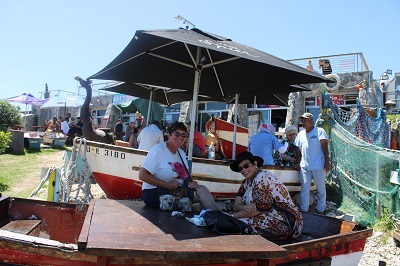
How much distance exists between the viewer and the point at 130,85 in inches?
320

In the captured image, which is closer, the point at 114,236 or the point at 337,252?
the point at 114,236

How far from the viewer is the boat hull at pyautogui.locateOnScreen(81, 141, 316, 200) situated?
6.95 meters

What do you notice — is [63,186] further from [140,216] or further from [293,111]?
[293,111]

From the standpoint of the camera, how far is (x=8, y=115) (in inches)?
688

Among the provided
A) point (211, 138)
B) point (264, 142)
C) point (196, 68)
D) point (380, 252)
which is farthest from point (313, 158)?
point (196, 68)

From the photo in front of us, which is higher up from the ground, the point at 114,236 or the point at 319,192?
the point at 114,236

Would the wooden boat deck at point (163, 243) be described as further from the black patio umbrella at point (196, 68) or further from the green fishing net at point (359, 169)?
the green fishing net at point (359, 169)

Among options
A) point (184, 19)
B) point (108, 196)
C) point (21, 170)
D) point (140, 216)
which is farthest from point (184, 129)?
Result: point (21, 170)

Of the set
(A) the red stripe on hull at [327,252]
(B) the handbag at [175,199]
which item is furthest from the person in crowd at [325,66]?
(B) the handbag at [175,199]

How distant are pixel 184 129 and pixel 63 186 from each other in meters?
4.04

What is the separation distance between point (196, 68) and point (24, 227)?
327 cm

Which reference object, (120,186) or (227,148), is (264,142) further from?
(120,186)

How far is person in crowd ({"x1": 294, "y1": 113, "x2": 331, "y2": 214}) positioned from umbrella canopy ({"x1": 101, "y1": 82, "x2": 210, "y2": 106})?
3168mm

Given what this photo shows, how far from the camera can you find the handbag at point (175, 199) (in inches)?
146
